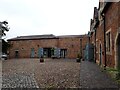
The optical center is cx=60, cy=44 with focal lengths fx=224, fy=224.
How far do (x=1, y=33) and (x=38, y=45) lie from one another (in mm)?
14347

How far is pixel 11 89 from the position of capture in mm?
7910

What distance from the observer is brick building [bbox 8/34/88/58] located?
46.5 m

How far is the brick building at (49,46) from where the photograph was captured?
46500 mm

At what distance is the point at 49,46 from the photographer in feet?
163

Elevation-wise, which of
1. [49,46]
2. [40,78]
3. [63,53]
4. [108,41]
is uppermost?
[49,46]

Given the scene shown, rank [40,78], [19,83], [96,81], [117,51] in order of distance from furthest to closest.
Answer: [117,51] → [40,78] → [96,81] → [19,83]

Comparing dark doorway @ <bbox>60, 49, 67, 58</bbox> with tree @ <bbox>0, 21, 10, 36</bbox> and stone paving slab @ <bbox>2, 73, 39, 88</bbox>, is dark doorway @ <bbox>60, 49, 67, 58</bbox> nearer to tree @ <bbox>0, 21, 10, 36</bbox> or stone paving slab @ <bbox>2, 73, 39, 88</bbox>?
tree @ <bbox>0, 21, 10, 36</bbox>

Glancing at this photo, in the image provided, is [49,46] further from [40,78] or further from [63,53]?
[40,78]

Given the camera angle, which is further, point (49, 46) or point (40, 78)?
point (49, 46)

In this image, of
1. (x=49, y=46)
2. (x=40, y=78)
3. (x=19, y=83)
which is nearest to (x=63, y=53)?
(x=49, y=46)

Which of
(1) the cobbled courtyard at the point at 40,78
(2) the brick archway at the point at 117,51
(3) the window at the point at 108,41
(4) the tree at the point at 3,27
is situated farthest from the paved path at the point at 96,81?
(4) the tree at the point at 3,27

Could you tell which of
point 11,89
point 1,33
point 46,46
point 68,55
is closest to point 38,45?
point 46,46

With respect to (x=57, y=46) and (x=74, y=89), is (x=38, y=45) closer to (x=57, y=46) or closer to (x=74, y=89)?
(x=57, y=46)

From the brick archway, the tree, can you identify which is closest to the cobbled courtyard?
the brick archway
